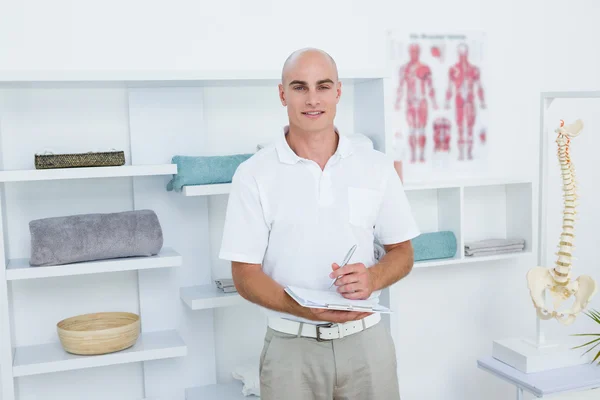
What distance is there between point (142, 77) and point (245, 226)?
658 millimetres

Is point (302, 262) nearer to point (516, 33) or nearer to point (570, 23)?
point (516, 33)

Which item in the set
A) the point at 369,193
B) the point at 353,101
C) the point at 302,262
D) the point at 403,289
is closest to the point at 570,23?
the point at 353,101

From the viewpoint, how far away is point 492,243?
3.09 m

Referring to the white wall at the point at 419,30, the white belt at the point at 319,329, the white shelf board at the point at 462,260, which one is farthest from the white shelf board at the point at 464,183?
the white belt at the point at 319,329

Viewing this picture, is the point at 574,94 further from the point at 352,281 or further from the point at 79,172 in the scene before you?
the point at 79,172

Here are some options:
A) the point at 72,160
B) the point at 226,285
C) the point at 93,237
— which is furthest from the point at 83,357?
the point at 72,160

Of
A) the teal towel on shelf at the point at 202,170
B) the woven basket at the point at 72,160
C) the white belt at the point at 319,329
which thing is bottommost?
the white belt at the point at 319,329

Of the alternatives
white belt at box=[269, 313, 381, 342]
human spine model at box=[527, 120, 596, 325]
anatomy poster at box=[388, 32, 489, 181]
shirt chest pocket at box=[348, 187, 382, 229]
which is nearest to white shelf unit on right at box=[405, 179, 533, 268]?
anatomy poster at box=[388, 32, 489, 181]

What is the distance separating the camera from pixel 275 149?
2021mm

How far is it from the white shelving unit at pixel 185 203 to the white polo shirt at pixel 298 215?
493 mm

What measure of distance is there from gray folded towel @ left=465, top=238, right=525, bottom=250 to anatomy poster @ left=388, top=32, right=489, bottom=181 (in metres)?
0.31

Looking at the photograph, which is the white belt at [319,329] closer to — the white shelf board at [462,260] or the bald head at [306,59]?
the bald head at [306,59]

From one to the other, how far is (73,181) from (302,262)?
1.08 metres

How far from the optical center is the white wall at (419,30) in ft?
8.54
